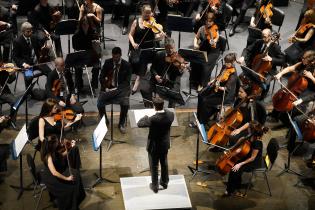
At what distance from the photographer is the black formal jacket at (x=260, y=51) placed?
9516 millimetres

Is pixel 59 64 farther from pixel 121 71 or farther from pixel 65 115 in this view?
pixel 121 71

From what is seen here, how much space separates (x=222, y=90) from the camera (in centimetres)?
867

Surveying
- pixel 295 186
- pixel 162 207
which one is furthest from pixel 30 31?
pixel 295 186

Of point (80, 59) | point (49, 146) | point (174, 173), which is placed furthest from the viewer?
point (80, 59)

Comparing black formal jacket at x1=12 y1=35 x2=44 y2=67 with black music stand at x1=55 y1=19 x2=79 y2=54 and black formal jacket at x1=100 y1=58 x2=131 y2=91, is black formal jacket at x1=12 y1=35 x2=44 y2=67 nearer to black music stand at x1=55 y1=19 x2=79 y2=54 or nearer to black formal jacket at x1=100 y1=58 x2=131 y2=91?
black music stand at x1=55 y1=19 x2=79 y2=54

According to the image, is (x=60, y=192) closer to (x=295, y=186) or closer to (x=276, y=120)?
(x=295, y=186)

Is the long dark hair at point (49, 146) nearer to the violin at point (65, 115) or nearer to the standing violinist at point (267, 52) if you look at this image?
the violin at point (65, 115)

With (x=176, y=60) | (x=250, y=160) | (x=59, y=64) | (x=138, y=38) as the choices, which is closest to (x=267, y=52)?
(x=176, y=60)

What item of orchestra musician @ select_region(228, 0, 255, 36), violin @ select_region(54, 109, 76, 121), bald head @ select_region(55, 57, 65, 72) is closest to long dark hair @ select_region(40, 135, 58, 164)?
violin @ select_region(54, 109, 76, 121)

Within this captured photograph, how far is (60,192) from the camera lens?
22.9 feet

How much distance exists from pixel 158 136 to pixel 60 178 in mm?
1266

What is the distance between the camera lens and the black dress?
7.00 m

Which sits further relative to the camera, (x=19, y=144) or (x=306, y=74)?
(x=306, y=74)

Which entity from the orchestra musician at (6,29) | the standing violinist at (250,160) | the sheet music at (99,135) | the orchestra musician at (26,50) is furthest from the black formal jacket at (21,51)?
the standing violinist at (250,160)
